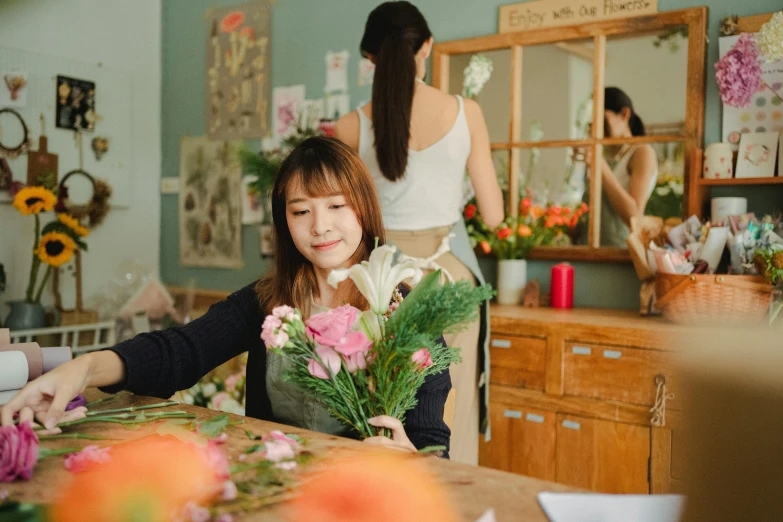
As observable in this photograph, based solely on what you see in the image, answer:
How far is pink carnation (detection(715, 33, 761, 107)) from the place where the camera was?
218 cm

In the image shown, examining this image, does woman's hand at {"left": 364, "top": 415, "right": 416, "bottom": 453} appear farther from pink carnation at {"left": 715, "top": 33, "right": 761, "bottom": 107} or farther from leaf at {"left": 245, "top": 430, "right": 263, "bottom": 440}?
pink carnation at {"left": 715, "top": 33, "right": 761, "bottom": 107}

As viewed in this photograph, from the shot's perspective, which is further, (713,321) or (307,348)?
(713,321)

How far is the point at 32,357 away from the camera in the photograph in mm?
984

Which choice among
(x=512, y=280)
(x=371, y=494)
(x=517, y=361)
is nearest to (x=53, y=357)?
(x=371, y=494)

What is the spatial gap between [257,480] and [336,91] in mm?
2853

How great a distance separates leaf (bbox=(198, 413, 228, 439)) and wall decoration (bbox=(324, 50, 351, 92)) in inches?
105

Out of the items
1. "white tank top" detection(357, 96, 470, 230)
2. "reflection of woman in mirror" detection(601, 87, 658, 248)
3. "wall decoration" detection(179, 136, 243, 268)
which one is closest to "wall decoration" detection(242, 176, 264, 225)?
"wall decoration" detection(179, 136, 243, 268)

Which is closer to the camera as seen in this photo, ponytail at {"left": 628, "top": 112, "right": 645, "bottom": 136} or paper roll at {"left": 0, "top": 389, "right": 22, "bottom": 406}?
paper roll at {"left": 0, "top": 389, "right": 22, "bottom": 406}

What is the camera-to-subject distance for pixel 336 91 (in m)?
3.31

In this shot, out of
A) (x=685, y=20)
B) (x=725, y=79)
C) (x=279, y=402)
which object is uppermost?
(x=685, y=20)

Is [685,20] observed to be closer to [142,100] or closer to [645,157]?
[645,157]

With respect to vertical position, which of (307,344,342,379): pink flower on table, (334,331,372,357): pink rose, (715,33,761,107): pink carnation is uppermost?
(715,33,761,107): pink carnation

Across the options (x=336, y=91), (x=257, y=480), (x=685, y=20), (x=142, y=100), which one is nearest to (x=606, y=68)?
(x=685, y=20)

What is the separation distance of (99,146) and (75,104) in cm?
25
